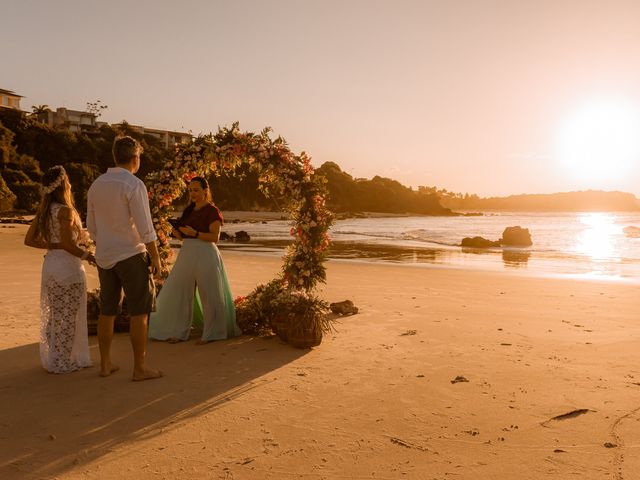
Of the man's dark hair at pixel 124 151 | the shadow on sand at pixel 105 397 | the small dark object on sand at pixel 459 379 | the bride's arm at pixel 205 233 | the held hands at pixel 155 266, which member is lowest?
the small dark object on sand at pixel 459 379

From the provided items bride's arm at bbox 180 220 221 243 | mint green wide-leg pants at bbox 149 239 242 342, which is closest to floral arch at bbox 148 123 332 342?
mint green wide-leg pants at bbox 149 239 242 342

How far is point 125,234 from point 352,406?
287 centimetres

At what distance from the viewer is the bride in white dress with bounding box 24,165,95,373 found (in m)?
5.69

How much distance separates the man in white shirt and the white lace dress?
529 millimetres

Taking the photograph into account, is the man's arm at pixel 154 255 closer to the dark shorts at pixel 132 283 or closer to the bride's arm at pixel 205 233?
the dark shorts at pixel 132 283

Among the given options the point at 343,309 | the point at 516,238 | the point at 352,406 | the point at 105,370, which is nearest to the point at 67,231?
the point at 105,370

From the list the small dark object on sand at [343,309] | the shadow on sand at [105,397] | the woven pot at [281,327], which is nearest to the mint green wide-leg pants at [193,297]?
the shadow on sand at [105,397]

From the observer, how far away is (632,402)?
5.12m

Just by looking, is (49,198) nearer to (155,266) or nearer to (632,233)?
(155,266)

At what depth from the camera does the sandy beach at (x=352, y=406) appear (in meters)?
3.88

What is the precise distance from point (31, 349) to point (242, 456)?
176 inches

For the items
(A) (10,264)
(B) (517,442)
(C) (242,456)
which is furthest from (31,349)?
(A) (10,264)

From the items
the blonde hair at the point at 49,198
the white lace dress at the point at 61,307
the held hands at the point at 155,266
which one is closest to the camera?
the held hands at the point at 155,266

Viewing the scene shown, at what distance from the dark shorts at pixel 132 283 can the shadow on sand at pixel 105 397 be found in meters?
0.88
